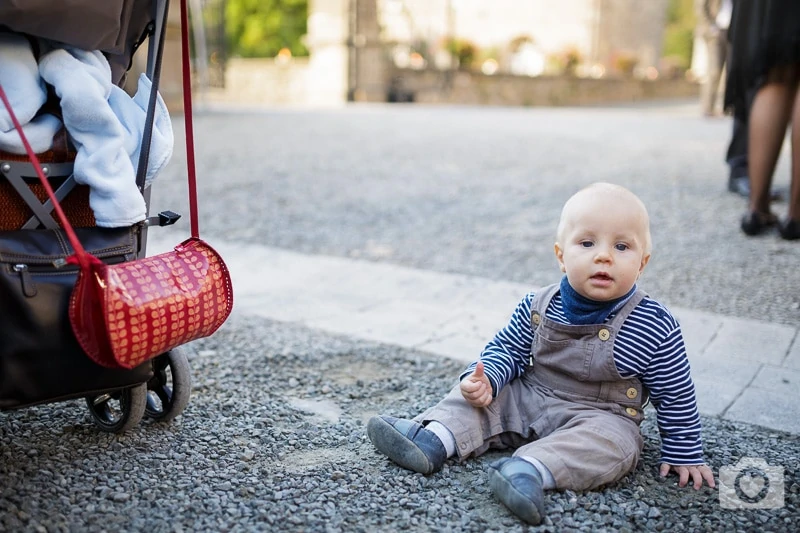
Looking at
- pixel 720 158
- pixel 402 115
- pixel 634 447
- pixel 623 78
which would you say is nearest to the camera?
pixel 634 447

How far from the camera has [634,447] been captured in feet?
6.13

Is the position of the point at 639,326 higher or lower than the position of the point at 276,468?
higher

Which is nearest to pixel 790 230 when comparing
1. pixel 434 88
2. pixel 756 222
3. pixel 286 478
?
pixel 756 222

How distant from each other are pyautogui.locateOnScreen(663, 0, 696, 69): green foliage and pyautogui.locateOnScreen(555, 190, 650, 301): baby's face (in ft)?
115

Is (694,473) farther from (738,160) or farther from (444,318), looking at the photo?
(738,160)

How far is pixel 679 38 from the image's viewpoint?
1524 inches

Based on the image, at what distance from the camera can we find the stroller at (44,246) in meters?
1.59

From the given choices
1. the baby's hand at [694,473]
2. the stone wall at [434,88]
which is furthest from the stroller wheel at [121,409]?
the stone wall at [434,88]

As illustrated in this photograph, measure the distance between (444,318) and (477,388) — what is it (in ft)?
3.98

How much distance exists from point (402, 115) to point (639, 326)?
36.7ft

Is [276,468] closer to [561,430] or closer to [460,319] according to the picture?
[561,430]

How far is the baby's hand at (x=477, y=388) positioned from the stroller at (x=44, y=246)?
2.32ft

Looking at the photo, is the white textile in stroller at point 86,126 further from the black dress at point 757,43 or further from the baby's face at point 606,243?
the black dress at point 757,43

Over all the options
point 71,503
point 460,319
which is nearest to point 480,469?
point 71,503
